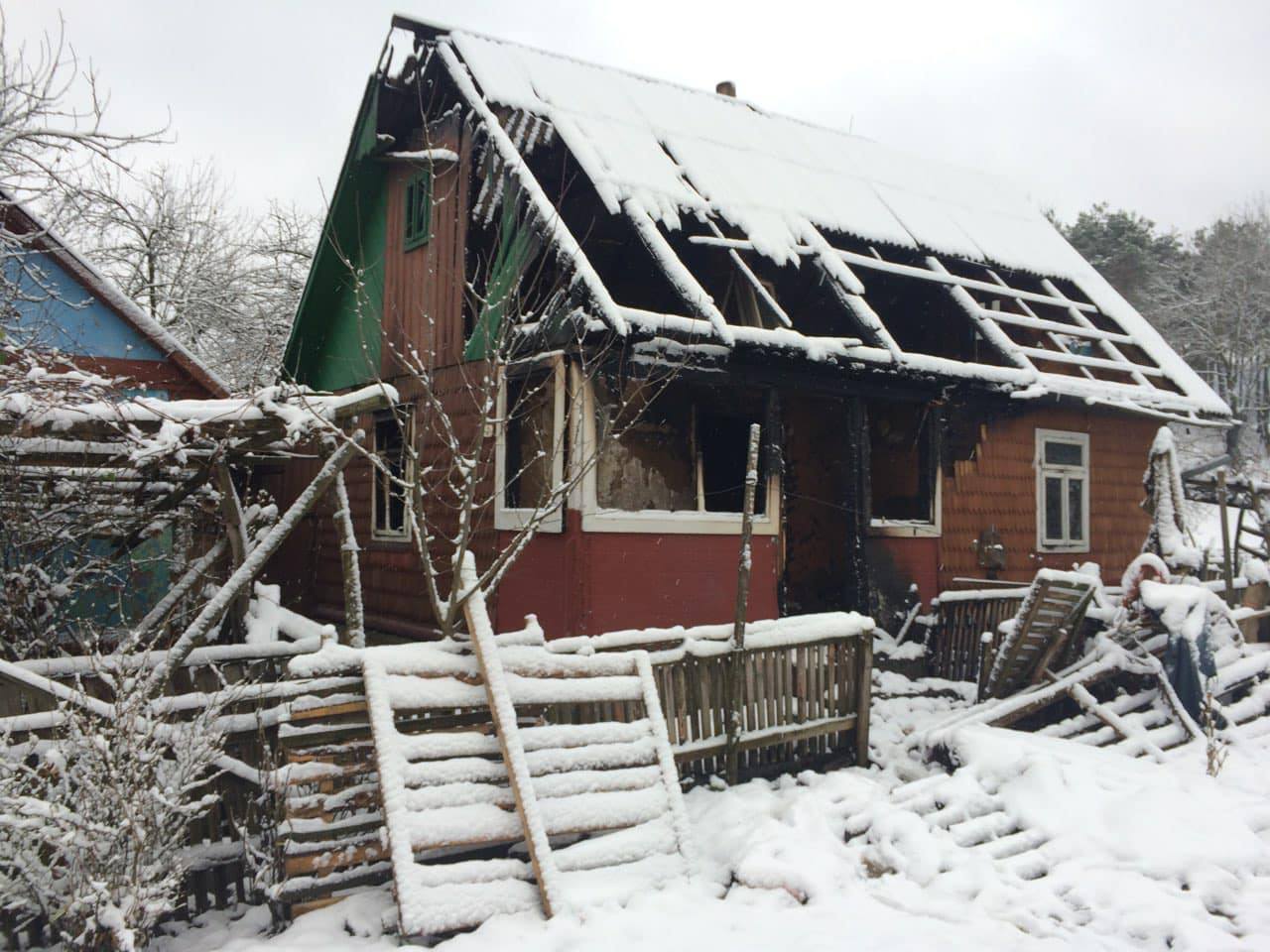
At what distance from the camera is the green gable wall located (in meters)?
12.4

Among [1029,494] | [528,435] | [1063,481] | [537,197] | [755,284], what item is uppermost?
[537,197]

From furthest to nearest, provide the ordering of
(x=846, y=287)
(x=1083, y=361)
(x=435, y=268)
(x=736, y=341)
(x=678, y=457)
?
1. (x=1083, y=361)
2. (x=435, y=268)
3. (x=846, y=287)
4. (x=678, y=457)
5. (x=736, y=341)

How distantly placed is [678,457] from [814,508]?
2589 millimetres

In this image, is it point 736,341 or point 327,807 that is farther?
point 736,341

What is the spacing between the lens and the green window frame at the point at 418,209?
11703 mm

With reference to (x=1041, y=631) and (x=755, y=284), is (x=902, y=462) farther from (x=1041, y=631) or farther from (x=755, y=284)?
(x=1041, y=631)

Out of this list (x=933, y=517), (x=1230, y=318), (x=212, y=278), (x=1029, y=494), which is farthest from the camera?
(x=1230, y=318)

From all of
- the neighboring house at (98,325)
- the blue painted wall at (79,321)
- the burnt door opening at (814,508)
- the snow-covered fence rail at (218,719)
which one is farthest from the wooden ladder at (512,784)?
the blue painted wall at (79,321)

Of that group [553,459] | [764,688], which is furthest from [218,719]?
[553,459]

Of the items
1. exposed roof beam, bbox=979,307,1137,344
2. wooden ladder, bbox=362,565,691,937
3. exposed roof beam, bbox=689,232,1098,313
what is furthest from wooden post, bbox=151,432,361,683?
exposed roof beam, bbox=979,307,1137,344

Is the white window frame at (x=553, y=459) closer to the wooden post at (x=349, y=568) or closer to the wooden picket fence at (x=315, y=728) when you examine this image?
the wooden post at (x=349, y=568)

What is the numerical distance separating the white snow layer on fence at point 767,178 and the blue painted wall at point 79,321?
5.69m

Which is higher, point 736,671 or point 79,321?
point 79,321

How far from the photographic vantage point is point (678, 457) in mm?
10531
